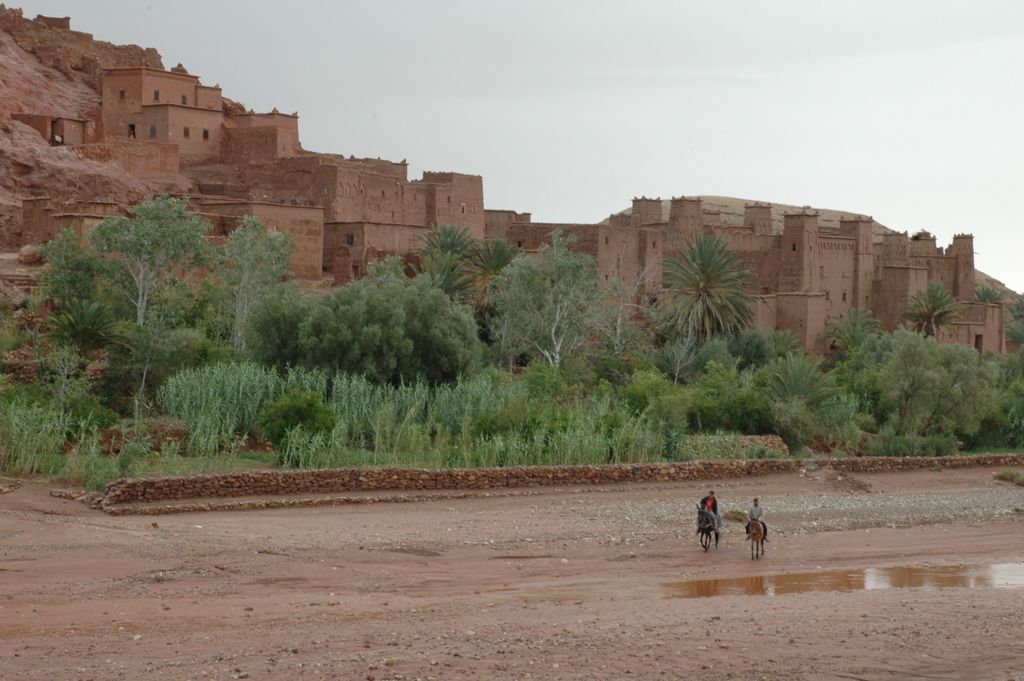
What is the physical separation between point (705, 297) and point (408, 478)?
2350 cm

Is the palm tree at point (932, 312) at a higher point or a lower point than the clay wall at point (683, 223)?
lower

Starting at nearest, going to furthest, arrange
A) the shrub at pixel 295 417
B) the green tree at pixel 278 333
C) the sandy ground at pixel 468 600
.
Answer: the sandy ground at pixel 468 600 → the shrub at pixel 295 417 → the green tree at pixel 278 333

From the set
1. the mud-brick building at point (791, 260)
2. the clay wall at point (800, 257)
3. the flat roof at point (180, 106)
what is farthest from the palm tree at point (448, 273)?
the clay wall at point (800, 257)

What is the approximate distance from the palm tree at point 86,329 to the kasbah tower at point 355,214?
977 centimetres

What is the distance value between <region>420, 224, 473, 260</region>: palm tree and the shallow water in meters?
26.4

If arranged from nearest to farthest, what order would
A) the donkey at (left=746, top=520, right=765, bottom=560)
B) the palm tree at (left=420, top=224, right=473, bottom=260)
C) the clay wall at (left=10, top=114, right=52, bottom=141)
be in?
the donkey at (left=746, top=520, right=765, bottom=560)
the palm tree at (left=420, top=224, right=473, bottom=260)
the clay wall at (left=10, top=114, right=52, bottom=141)

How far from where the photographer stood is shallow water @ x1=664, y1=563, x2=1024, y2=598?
1602cm

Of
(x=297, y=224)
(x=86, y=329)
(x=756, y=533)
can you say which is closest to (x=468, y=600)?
(x=756, y=533)

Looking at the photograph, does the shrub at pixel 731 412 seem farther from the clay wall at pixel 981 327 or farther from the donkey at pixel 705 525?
the clay wall at pixel 981 327

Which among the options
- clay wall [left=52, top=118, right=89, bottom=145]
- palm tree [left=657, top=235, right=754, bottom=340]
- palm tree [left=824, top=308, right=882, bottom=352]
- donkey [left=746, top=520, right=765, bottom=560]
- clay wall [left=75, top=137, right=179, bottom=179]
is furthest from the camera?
palm tree [left=824, top=308, right=882, bottom=352]

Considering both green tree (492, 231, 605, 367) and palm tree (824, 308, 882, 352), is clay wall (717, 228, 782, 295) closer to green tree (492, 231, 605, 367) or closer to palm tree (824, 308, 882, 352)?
palm tree (824, 308, 882, 352)

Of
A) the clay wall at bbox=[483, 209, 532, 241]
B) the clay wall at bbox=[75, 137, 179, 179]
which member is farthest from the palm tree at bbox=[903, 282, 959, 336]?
the clay wall at bbox=[75, 137, 179, 179]

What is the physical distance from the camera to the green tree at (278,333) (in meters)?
30.1

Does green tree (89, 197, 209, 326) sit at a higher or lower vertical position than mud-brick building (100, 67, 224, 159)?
lower
